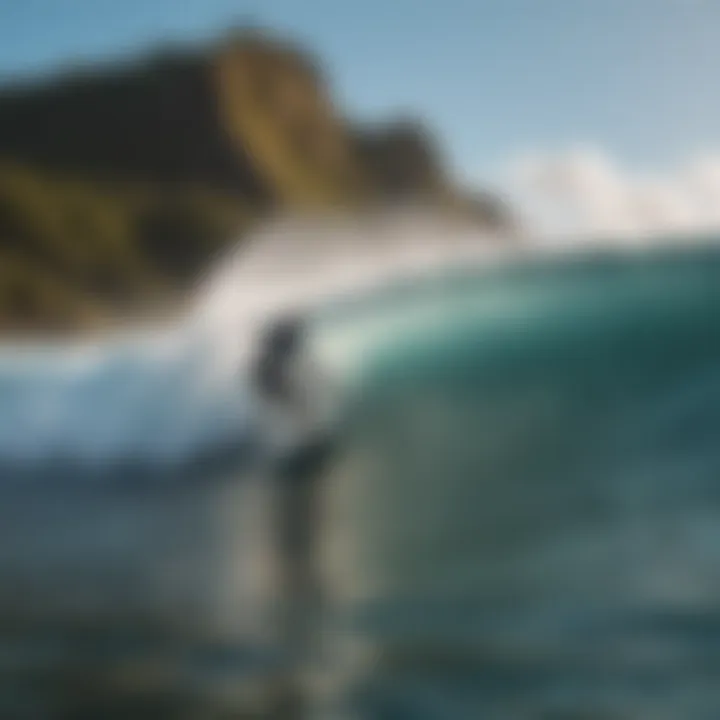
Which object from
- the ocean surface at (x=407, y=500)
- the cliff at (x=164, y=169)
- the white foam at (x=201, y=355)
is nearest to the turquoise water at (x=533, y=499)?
the ocean surface at (x=407, y=500)

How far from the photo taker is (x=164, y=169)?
252cm

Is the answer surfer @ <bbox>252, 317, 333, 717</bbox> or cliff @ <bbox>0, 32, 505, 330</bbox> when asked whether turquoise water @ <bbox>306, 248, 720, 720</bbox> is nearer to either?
surfer @ <bbox>252, 317, 333, 717</bbox>

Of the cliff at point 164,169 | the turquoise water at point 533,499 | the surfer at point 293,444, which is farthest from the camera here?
the cliff at point 164,169

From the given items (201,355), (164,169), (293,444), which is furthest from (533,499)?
(164,169)

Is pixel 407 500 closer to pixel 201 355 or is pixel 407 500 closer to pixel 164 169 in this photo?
pixel 201 355

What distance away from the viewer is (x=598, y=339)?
2400 millimetres

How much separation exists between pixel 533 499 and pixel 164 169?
1110mm

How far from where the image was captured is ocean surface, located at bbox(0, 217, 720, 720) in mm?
1577

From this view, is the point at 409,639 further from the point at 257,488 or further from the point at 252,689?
the point at 257,488

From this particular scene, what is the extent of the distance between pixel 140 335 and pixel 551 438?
0.96 metres

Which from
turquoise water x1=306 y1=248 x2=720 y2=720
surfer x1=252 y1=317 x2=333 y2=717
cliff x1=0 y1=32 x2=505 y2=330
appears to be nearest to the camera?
turquoise water x1=306 y1=248 x2=720 y2=720

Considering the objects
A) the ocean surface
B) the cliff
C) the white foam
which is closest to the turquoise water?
the ocean surface

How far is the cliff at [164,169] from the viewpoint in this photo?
92.5 inches

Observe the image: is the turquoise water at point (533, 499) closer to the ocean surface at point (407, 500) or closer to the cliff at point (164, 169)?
the ocean surface at point (407, 500)
